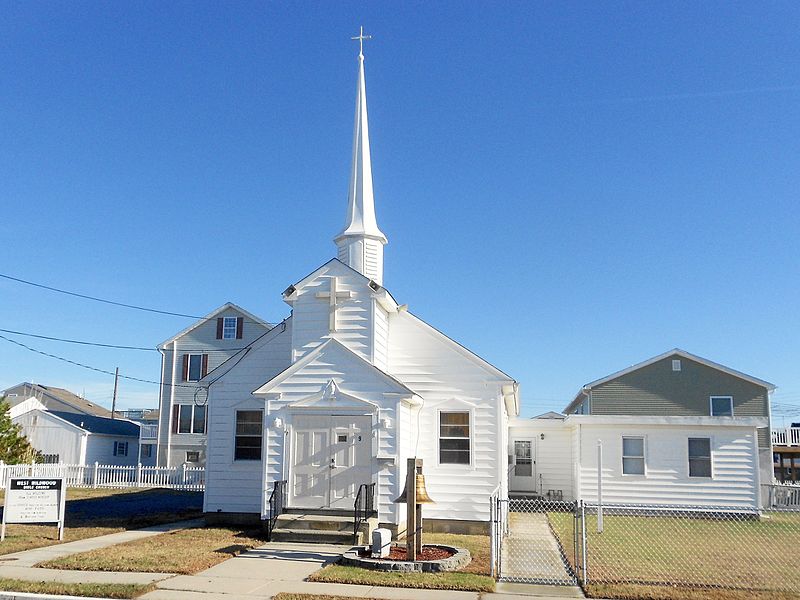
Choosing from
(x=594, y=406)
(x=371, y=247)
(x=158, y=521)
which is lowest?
(x=158, y=521)

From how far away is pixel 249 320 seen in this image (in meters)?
41.0

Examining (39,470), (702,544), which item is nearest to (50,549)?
(702,544)

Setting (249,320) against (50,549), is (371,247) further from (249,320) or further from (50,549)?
(249,320)

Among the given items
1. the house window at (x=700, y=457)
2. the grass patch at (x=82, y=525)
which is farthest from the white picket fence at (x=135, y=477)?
the house window at (x=700, y=457)

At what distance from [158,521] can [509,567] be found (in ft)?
34.6

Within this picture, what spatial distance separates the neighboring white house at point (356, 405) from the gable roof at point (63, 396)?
38857 mm

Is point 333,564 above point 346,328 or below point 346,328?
below

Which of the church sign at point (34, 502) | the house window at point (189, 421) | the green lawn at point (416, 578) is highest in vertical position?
the house window at point (189, 421)

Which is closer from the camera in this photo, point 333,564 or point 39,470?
point 333,564

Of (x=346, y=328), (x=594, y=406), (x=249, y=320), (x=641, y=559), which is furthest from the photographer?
(x=249, y=320)

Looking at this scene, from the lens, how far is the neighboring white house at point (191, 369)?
40.8 meters

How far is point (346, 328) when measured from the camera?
17.7 metres

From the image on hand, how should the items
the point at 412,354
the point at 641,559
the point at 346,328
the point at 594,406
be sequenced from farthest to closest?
the point at 594,406 → the point at 412,354 → the point at 346,328 → the point at 641,559

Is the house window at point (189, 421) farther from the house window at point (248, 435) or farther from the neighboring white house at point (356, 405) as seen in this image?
the house window at point (248, 435)
